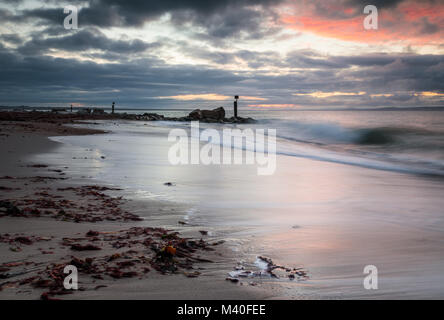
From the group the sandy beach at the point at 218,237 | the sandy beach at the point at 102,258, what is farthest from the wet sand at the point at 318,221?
the sandy beach at the point at 102,258

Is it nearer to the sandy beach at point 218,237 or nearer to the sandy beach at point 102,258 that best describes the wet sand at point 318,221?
the sandy beach at point 218,237

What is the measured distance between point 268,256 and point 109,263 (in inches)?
56.6

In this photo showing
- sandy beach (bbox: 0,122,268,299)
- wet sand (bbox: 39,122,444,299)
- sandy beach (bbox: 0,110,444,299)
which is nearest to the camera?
sandy beach (bbox: 0,122,268,299)

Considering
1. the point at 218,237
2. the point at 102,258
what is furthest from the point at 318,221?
the point at 102,258

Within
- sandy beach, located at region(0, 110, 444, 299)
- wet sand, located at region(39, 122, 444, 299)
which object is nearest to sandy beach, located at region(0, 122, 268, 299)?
sandy beach, located at region(0, 110, 444, 299)

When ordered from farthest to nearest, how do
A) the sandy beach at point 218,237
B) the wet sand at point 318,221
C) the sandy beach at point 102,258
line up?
the wet sand at point 318,221 → the sandy beach at point 218,237 → the sandy beach at point 102,258

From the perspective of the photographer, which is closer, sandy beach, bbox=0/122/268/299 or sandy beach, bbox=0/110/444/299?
sandy beach, bbox=0/122/268/299

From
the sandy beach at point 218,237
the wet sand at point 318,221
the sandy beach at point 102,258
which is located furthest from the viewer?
the wet sand at point 318,221

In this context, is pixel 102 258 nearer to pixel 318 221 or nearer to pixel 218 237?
pixel 218 237

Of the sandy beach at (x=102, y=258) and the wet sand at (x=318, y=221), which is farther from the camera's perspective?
the wet sand at (x=318, y=221)

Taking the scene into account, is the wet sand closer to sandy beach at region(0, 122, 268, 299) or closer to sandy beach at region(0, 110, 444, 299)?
sandy beach at region(0, 110, 444, 299)

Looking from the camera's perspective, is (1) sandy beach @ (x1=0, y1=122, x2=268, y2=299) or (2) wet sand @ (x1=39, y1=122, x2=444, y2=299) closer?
(1) sandy beach @ (x1=0, y1=122, x2=268, y2=299)

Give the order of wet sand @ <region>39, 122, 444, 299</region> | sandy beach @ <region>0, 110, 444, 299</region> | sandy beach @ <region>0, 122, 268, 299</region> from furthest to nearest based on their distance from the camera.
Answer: wet sand @ <region>39, 122, 444, 299</region>, sandy beach @ <region>0, 110, 444, 299</region>, sandy beach @ <region>0, 122, 268, 299</region>
